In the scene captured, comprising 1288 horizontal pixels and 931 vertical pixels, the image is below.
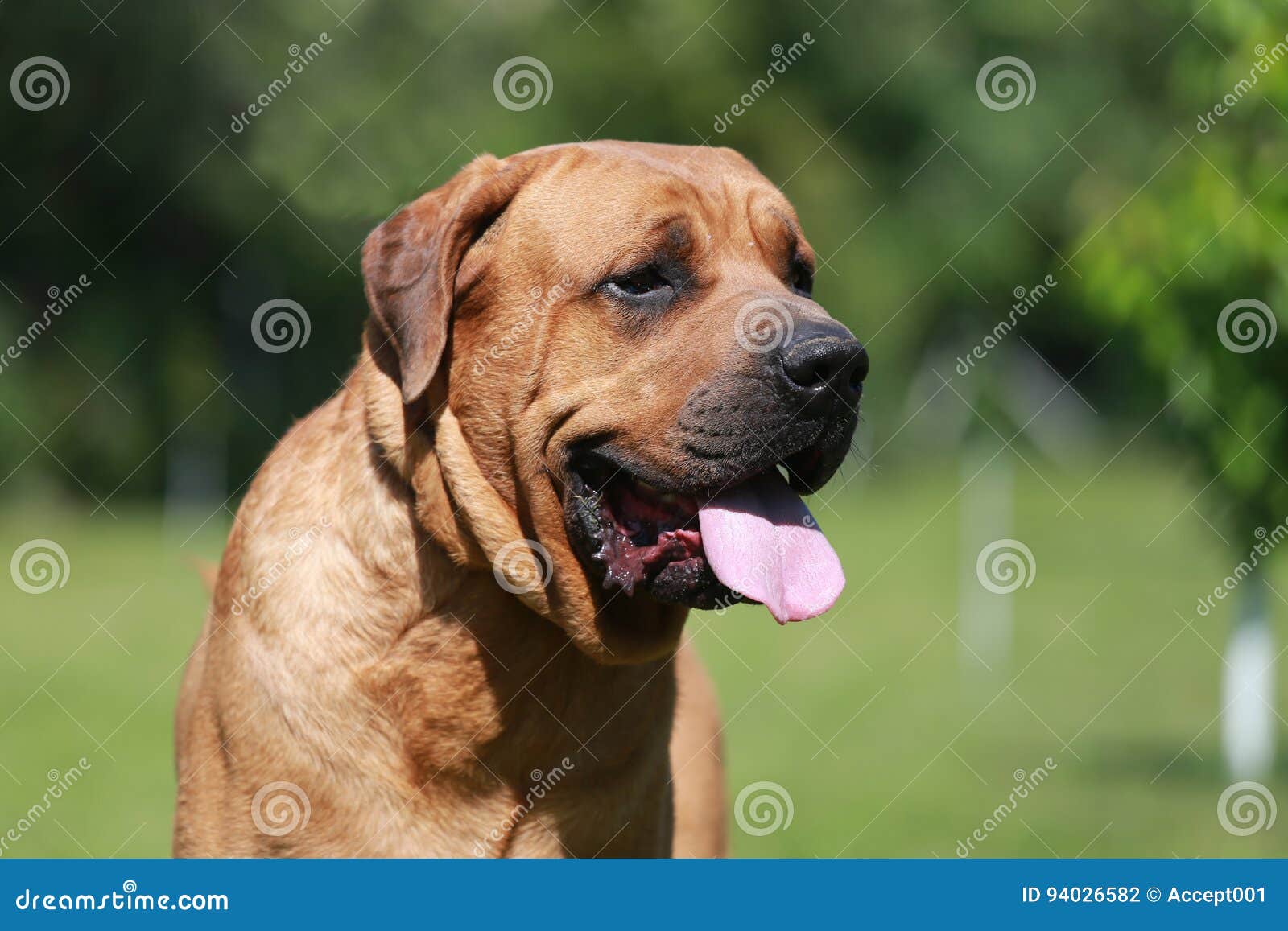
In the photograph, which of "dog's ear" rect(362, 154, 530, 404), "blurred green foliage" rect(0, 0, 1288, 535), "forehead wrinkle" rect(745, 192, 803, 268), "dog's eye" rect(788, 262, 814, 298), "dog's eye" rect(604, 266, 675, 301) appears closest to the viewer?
"dog's ear" rect(362, 154, 530, 404)

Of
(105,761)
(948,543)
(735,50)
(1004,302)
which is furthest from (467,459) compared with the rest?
(1004,302)

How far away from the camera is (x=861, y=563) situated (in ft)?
58.9

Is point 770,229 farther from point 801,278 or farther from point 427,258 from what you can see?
point 427,258

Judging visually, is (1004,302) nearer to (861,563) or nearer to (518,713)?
(861,563)

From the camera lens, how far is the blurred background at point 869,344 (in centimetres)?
726

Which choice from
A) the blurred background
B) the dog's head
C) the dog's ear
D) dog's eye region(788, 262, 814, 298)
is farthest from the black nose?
the dog's ear

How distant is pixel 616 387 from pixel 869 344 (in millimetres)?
23942

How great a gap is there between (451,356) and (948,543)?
19648 millimetres

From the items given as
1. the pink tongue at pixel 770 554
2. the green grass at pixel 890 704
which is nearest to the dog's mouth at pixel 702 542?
the pink tongue at pixel 770 554

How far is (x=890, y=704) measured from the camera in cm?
1131

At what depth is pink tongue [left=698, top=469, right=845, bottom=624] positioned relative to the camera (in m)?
3.27

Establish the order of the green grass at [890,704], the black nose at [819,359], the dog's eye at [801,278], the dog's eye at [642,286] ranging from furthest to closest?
the green grass at [890,704] → the dog's eye at [801,278] → the dog's eye at [642,286] → the black nose at [819,359]

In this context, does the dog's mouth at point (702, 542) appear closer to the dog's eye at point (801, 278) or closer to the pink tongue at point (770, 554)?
the pink tongue at point (770, 554)

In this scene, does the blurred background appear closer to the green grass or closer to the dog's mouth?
the green grass
